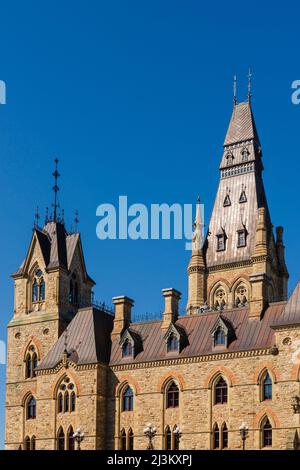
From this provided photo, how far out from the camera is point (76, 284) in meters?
78.6

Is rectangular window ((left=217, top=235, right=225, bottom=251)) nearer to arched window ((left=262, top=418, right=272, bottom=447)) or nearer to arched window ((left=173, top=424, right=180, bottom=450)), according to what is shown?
arched window ((left=173, top=424, right=180, bottom=450))

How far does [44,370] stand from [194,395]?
12.1 m

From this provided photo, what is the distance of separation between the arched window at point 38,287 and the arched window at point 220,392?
1758cm

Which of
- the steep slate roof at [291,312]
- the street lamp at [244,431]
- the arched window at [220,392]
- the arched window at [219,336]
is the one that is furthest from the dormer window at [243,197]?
the street lamp at [244,431]

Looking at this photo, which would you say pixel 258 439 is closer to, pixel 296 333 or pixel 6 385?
pixel 296 333

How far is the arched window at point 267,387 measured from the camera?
62.9 metres

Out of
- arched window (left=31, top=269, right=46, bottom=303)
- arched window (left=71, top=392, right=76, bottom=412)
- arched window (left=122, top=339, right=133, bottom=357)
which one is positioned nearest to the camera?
arched window (left=71, top=392, right=76, bottom=412)

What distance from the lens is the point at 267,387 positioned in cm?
6309

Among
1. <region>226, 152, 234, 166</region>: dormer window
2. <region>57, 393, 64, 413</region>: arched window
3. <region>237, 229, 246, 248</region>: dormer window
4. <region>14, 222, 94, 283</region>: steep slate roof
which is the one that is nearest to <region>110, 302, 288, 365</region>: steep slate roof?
<region>57, 393, 64, 413</region>: arched window

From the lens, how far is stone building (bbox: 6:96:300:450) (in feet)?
207

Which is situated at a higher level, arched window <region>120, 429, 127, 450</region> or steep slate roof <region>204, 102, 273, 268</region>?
steep slate roof <region>204, 102, 273, 268</region>

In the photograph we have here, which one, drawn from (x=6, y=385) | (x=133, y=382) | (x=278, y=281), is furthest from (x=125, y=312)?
(x=278, y=281)

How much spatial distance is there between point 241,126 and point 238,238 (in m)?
13.5

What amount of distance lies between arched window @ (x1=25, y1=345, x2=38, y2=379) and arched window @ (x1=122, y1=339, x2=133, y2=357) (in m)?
8.07
